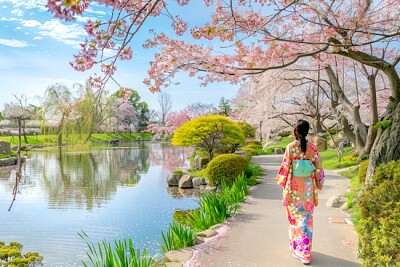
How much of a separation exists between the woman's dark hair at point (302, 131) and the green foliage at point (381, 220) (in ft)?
2.67

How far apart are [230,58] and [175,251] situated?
11.6ft

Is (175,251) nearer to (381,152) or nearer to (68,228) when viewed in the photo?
(381,152)

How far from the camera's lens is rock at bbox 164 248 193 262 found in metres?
4.18

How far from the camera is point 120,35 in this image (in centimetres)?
344

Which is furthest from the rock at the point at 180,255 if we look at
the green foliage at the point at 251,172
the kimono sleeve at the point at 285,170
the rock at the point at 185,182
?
the rock at the point at 185,182

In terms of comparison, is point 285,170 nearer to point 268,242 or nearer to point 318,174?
point 318,174

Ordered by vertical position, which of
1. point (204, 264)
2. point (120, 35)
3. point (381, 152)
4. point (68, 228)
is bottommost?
point (68, 228)

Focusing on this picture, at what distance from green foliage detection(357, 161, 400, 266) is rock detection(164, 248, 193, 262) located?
70.8 inches

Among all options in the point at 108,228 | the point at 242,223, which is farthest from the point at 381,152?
the point at 108,228

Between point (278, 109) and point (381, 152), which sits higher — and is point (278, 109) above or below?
above

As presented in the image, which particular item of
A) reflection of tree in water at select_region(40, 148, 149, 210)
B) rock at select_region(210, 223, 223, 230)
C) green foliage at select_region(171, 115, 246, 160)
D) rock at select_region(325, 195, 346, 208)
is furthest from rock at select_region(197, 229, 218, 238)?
green foliage at select_region(171, 115, 246, 160)

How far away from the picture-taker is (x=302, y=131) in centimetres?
414

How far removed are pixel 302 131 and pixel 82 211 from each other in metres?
6.90

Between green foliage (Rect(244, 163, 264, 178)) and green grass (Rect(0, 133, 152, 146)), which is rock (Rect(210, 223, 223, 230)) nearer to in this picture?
green foliage (Rect(244, 163, 264, 178))
